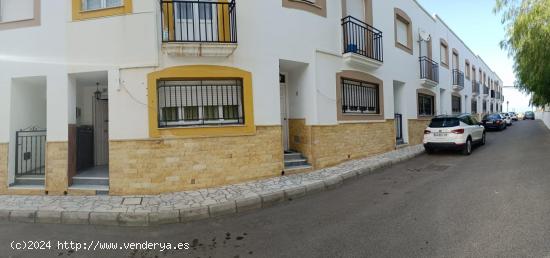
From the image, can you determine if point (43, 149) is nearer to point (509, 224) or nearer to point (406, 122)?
point (509, 224)

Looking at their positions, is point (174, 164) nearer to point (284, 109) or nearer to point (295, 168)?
point (295, 168)

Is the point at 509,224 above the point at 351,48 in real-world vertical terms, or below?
below

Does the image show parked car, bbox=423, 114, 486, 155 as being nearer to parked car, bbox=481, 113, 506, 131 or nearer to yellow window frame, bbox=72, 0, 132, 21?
yellow window frame, bbox=72, 0, 132, 21

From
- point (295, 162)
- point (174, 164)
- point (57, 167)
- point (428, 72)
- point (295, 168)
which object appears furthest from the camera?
point (428, 72)

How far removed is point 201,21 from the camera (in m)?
7.06

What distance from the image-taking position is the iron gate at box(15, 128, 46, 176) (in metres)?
7.25

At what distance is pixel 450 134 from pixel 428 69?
561 cm

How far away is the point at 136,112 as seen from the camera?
646 centimetres

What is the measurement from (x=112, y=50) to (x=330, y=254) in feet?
21.0

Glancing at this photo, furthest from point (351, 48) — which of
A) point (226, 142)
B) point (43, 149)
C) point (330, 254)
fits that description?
point (43, 149)

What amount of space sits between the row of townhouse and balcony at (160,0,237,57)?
0.09 ft

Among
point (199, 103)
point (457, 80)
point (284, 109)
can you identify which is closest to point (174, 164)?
point (199, 103)

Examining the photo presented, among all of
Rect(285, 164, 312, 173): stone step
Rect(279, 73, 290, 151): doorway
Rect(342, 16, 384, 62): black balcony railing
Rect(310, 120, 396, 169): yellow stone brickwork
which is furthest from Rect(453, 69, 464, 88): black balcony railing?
Rect(285, 164, 312, 173): stone step

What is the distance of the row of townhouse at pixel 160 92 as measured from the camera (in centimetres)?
646
